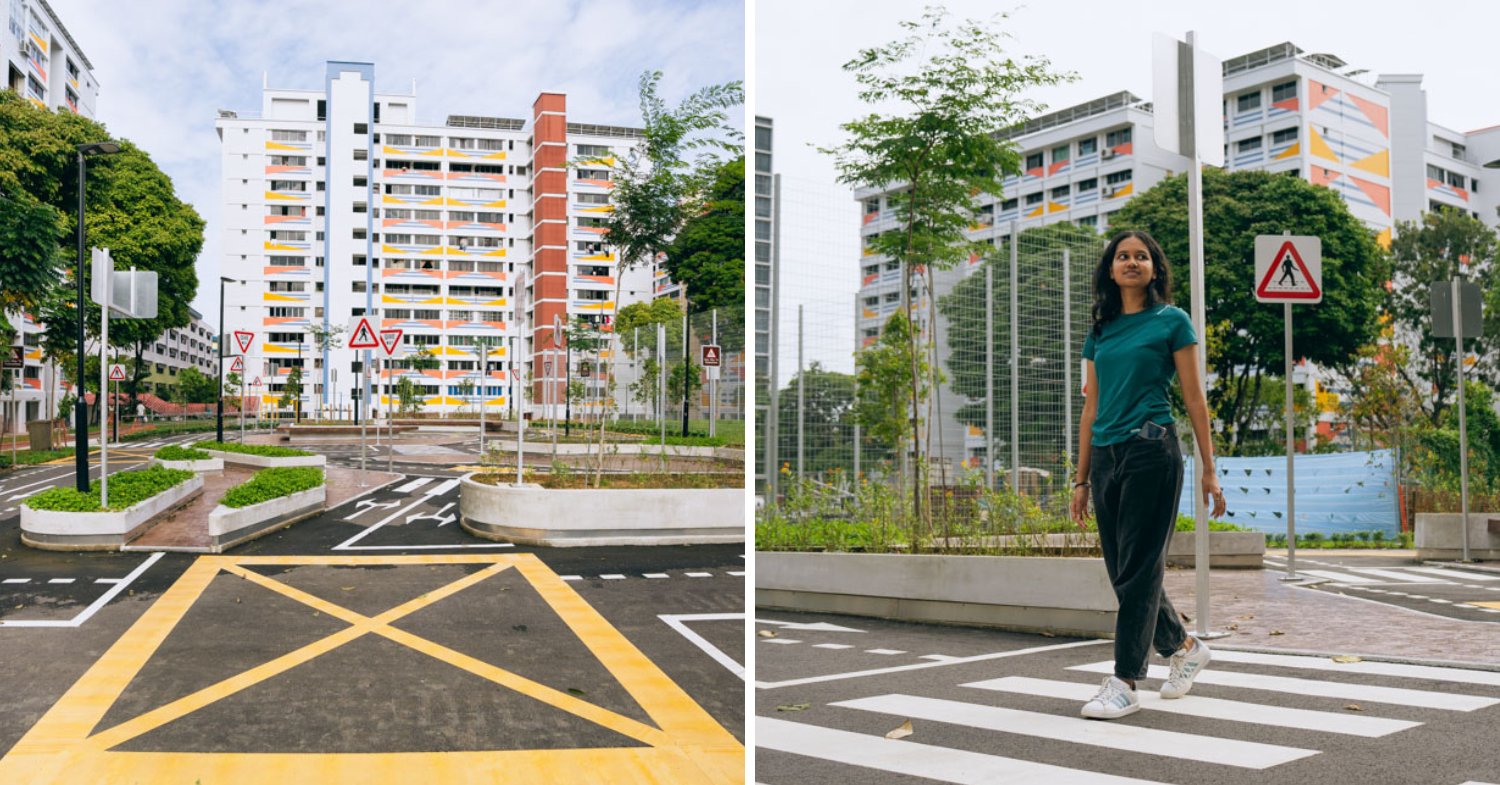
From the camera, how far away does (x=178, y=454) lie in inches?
395

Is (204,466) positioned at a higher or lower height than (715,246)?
lower

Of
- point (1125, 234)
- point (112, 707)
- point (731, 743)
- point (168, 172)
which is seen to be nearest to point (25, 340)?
point (168, 172)

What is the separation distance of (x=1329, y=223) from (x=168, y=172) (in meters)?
26.4

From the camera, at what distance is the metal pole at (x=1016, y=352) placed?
9508mm

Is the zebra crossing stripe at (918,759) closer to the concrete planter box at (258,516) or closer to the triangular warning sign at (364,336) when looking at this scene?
the concrete planter box at (258,516)

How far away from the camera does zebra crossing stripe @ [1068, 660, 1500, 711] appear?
3594mm

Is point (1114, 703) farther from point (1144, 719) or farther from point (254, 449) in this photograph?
point (254, 449)

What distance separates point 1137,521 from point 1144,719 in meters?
0.66

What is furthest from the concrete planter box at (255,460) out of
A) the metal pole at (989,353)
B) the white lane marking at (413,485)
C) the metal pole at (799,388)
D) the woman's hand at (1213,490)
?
the woman's hand at (1213,490)

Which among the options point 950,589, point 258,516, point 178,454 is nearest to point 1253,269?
point 950,589

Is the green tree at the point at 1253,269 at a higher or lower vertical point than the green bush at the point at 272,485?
higher

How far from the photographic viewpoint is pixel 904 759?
9.93 feet

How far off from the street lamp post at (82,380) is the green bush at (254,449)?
147 centimetres

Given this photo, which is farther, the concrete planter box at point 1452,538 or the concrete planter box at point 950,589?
the concrete planter box at point 1452,538
